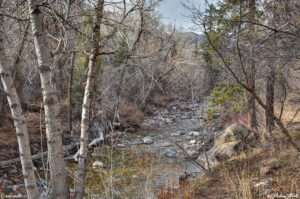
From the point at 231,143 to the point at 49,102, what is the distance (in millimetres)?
5636

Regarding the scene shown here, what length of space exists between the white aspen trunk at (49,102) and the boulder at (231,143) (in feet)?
15.9

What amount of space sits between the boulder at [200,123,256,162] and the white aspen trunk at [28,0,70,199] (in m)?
4.86

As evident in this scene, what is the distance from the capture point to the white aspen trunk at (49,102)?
2.33 metres

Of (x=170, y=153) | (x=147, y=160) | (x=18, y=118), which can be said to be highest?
(x=18, y=118)

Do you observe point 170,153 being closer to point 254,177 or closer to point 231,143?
point 231,143

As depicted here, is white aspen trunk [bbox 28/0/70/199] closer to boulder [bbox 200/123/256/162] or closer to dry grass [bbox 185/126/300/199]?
dry grass [bbox 185/126/300/199]

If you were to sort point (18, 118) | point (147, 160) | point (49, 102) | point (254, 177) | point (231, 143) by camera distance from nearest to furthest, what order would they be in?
1. point (18, 118)
2. point (49, 102)
3. point (254, 177)
4. point (147, 160)
5. point (231, 143)

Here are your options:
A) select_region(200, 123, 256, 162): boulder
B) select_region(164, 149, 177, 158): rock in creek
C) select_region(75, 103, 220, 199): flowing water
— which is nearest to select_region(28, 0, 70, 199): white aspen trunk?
Result: select_region(75, 103, 220, 199): flowing water

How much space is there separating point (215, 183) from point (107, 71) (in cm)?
551

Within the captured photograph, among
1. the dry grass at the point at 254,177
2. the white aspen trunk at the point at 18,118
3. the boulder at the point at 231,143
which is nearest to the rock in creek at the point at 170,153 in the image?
the boulder at the point at 231,143

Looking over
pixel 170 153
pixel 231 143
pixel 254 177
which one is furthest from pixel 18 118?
pixel 231 143

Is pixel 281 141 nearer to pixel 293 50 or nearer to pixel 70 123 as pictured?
pixel 293 50

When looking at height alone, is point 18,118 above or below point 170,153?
above

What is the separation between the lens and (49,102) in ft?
7.94
